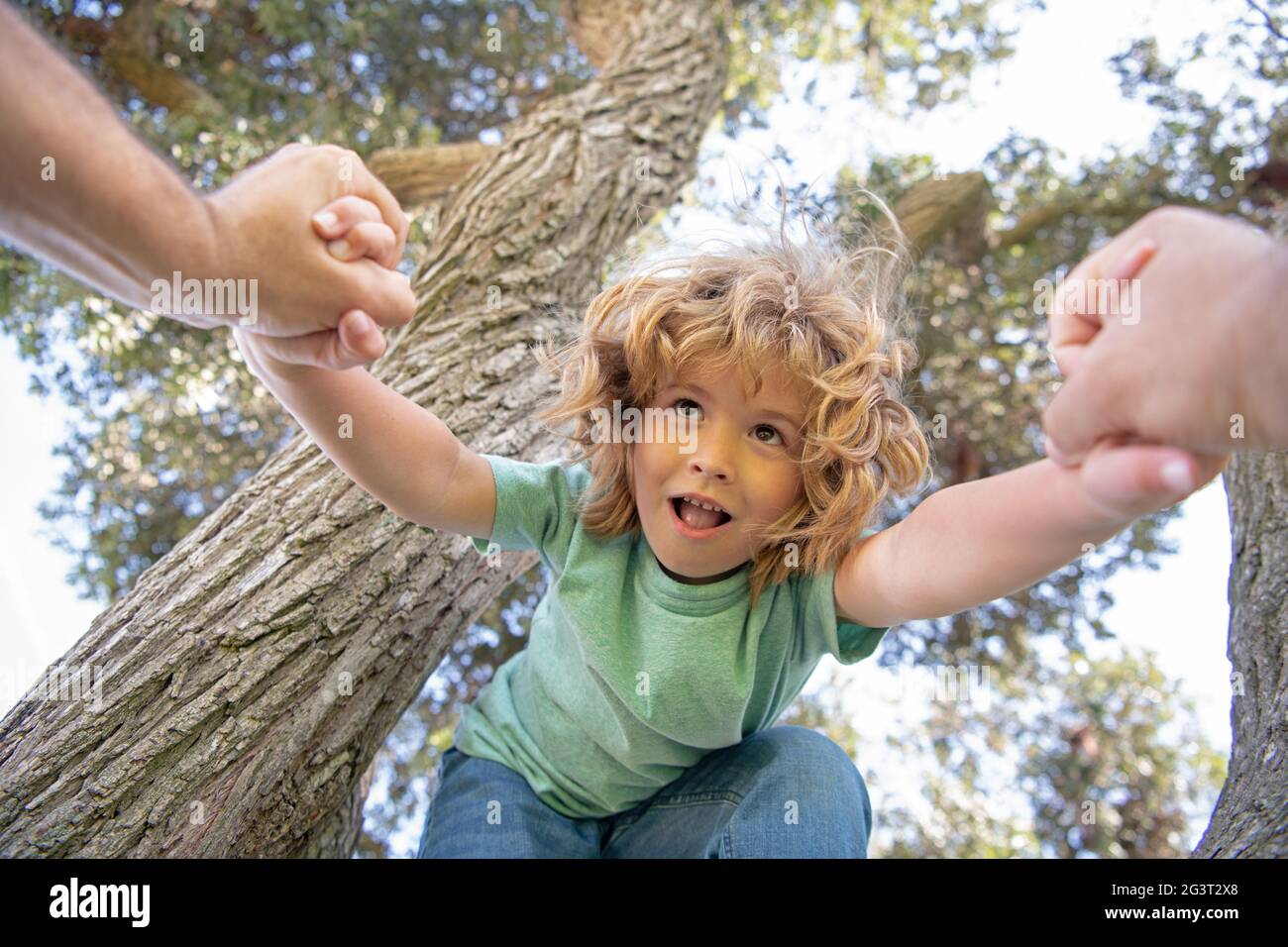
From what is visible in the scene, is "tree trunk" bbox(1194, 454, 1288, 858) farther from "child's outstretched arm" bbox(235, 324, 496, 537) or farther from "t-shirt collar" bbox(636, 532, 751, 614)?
"child's outstretched arm" bbox(235, 324, 496, 537)

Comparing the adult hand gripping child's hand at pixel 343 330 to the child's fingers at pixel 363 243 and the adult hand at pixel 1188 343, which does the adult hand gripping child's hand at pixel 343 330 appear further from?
the adult hand at pixel 1188 343

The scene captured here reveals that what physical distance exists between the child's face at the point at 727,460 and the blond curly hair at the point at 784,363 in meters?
0.03

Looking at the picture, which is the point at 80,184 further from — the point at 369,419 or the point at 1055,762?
the point at 1055,762

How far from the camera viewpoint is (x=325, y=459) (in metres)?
2.58

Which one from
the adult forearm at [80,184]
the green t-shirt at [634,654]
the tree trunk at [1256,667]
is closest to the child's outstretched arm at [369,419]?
the green t-shirt at [634,654]

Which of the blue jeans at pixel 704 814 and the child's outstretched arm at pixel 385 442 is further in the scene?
the blue jeans at pixel 704 814

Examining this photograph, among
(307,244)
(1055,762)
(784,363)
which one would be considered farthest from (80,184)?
(1055,762)

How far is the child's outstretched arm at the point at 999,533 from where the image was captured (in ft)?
4.23

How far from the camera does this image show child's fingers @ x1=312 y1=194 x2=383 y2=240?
1429 mm

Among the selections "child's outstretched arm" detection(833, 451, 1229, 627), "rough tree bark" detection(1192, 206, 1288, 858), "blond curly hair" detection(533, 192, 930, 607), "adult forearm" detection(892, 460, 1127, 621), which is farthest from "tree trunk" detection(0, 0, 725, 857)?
"rough tree bark" detection(1192, 206, 1288, 858)
